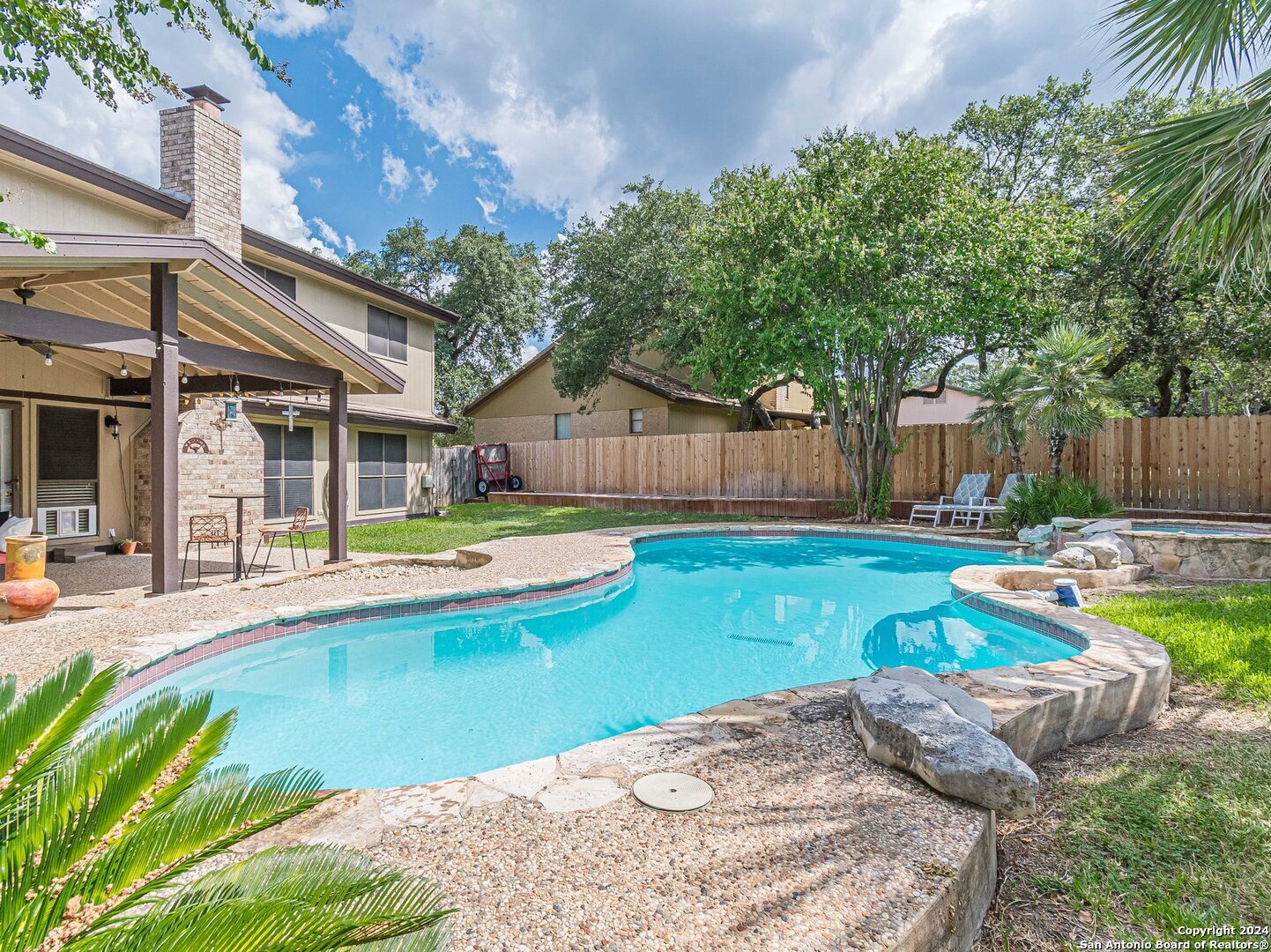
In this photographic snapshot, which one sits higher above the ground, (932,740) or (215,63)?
(215,63)

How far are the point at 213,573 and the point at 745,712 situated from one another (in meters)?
6.94

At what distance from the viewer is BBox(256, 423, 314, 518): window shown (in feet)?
34.3

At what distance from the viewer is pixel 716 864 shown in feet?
6.46

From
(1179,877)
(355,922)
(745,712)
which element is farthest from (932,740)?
(355,922)

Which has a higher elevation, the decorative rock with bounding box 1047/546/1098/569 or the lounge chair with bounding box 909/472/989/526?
the lounge chair with bounding box 909/472/989/526

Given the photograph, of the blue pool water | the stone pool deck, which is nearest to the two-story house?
the blue pool water

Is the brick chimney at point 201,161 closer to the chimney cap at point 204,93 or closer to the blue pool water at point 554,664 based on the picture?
the chimney cap at point 204,93

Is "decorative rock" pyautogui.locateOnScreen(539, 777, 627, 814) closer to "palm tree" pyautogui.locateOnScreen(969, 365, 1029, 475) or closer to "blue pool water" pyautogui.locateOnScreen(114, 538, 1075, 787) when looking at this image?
"blue pool water" pyautogui.locateOnScreen(114, 538, 1075, 787)

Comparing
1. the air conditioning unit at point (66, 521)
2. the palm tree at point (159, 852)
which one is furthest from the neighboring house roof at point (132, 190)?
the palm tree at point (159, 852)

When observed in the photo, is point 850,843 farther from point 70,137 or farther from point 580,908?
point 70,137

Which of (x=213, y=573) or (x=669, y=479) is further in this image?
(x=669, y=479)

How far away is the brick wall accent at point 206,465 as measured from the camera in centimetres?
848

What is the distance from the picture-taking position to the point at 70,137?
31.6 feet

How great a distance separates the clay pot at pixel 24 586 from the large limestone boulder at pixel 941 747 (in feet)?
Answer: 20.1
